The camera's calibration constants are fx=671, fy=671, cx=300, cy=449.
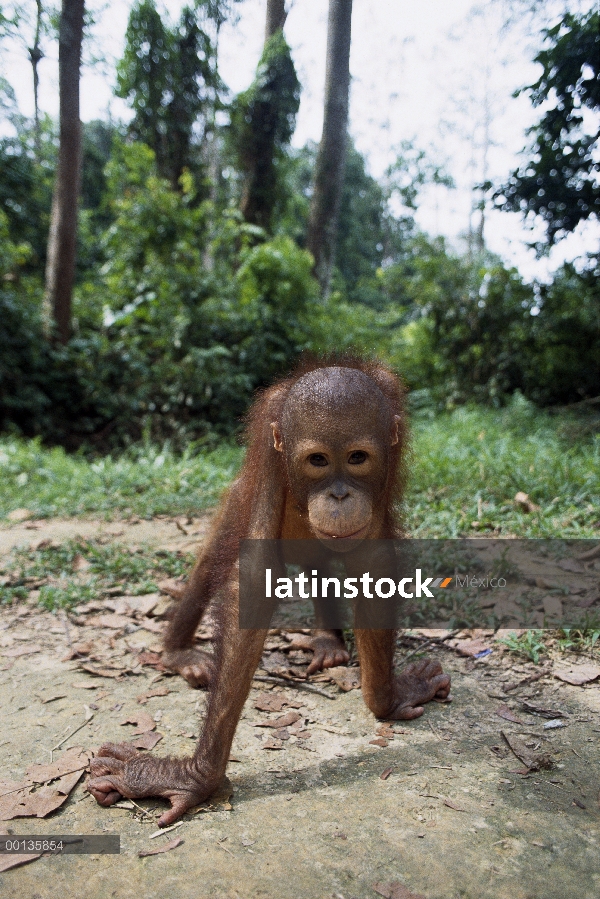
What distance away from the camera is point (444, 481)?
194 inches

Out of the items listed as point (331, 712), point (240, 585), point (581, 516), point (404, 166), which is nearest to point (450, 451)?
point (581, 516)

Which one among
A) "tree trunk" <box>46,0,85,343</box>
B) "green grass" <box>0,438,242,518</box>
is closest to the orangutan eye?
"green grass" <box>0,438,242,518</box>

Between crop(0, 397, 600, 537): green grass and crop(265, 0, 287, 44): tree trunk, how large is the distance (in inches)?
204

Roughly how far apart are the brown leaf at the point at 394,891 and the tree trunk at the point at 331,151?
7374 millimetres

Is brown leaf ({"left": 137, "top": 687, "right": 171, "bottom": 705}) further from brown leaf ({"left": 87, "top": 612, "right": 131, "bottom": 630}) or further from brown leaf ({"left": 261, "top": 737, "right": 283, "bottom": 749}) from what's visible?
brown leaf ({"left": 87, "top": 612, "right": 131, "bottom": 630})

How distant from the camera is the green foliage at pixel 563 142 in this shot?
5.07 metres

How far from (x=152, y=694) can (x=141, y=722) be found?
23cm

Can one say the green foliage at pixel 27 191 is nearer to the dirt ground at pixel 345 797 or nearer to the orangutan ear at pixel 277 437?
the dirt ground at pixel 345 797

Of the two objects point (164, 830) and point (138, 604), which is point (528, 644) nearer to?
point (164, 830)

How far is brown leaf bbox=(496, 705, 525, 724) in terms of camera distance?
234cm

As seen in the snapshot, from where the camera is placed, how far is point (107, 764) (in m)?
2.01

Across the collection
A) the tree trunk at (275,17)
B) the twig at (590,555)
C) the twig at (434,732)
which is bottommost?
the twig at (434,732)

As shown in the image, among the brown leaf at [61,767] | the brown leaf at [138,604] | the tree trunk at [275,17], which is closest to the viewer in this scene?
the brown leaf at [61,767]

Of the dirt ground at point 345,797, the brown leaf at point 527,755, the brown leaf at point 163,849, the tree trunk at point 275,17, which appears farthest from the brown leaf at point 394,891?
the tree trunk at point 275,17
